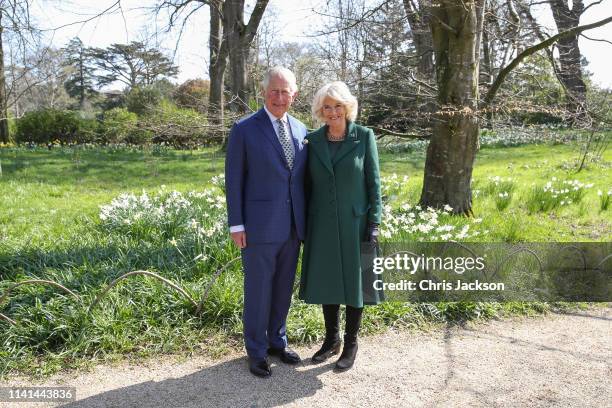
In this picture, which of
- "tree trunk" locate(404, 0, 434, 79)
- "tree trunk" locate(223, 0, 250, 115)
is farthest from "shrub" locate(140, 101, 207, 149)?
"tree trunk" locate(223, 0, 250, 115)

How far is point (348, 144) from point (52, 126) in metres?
16.7

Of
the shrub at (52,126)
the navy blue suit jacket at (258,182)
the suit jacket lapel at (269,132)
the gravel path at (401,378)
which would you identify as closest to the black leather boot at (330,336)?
the gravel path at (401,378)

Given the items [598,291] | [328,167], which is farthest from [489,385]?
[598,291]

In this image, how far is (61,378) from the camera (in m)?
2.85

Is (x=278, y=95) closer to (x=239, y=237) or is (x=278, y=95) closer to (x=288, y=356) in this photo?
(x=239, y=237)

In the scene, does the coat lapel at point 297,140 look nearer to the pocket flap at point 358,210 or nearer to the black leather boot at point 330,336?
the pocket flap at point 358,210

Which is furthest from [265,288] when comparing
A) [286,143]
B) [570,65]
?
[570,65]

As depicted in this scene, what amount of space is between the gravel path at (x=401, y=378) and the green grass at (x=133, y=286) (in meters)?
0.20

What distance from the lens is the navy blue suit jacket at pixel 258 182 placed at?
2.75 meters

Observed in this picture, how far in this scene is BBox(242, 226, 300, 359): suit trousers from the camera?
2842mm

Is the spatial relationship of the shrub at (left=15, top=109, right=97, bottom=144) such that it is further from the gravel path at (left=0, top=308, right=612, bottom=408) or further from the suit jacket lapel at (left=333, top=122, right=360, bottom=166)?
the suit jacket lapel at (left=333, top=122, right=360, bottom=166)

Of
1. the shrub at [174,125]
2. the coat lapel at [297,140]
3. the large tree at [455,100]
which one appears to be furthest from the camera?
the shrub at [174,125]

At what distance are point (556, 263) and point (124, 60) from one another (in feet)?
Result: 118

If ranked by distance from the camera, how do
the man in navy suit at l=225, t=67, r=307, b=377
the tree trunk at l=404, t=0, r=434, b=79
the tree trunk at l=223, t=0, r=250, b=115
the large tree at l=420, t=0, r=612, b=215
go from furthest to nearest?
1. the tree trunk at l=223, t=0, r=250, b=115
2. the tree trunk at l=404, t=0, r=434, b=79
3. the large tree at l=420, t=0, r=612, b=215
4. the man in navy suit at l=225, t=67, r=307, b=377
